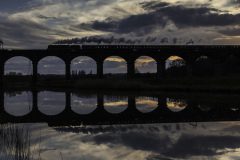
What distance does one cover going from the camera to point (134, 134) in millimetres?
16016

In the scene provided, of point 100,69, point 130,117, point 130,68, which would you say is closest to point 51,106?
point 130,117

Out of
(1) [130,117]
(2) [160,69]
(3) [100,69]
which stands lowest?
(1) [130,117]

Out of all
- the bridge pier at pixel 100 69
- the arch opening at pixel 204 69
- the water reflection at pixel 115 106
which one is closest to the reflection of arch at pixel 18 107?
→ the water reflection at pixel 115 106

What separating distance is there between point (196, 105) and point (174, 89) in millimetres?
17970

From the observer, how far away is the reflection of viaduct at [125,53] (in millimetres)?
74000

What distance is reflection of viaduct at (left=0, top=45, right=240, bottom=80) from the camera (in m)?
74.0

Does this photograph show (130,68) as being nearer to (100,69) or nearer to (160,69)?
(100,69)

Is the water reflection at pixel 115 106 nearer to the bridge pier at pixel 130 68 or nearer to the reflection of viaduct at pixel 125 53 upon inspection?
the reflection of viaduct at pixel 125 53

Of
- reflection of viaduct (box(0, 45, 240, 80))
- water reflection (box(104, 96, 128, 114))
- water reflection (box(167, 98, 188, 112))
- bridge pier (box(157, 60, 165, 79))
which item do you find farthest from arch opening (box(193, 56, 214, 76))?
water reflection (box(104, 96, 128, 114))

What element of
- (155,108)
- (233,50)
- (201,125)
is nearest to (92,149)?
(201,125)

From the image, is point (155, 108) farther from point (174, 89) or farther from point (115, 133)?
point (174, 89)

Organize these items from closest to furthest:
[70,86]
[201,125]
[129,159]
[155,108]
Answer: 1. [129,159]
2. [201,125]
3. [155,108]
4. [70,86]

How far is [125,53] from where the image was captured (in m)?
74.9

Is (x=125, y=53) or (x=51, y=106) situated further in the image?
(x=125, y=53)
